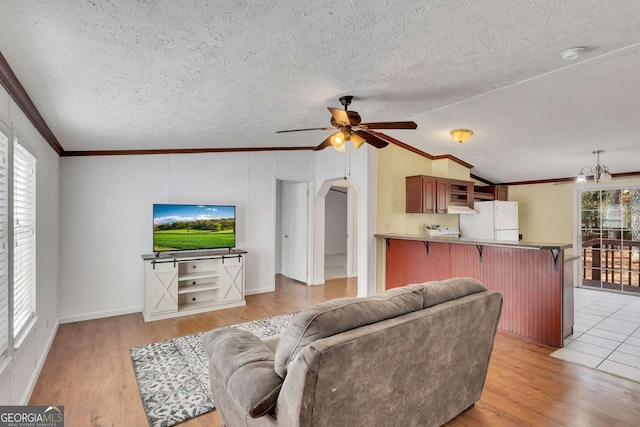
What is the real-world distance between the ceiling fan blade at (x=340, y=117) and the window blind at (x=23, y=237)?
2.27 metres

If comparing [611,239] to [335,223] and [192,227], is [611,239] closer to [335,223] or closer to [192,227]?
[335,223]

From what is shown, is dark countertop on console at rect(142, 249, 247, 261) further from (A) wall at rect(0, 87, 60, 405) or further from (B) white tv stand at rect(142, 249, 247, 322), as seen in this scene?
(A) wall at rect(0, 87, 60, 405)

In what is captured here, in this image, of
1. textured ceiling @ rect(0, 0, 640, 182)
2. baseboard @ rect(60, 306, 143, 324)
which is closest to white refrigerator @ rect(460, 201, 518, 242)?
textured ceiling @ rect(0, 0, 640, 182)

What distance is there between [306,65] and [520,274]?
3.31 m

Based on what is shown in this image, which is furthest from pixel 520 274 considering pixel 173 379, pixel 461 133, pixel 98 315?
pixel 98 315

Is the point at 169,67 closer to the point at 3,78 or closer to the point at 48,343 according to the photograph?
the point at 3,78

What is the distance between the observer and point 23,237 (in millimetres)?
2436

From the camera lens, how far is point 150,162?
4582 mm

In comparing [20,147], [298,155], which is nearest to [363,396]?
[20,147]

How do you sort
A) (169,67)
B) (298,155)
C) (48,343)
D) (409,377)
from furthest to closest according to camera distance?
(298,155)
(48,343)
(169,67)
(409,377)

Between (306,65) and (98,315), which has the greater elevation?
(306,65)

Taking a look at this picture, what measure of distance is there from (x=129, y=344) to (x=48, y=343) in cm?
74

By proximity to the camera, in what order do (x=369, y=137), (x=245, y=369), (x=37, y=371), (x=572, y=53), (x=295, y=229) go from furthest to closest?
(x=295, y=229) < (x=369, y=137) < (x=37, y=371) < (x=572, y=53) < (x=245, y=369)

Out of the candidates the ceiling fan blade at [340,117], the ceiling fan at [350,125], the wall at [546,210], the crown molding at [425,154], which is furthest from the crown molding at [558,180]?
the ceiling fan blade at [340,117]
